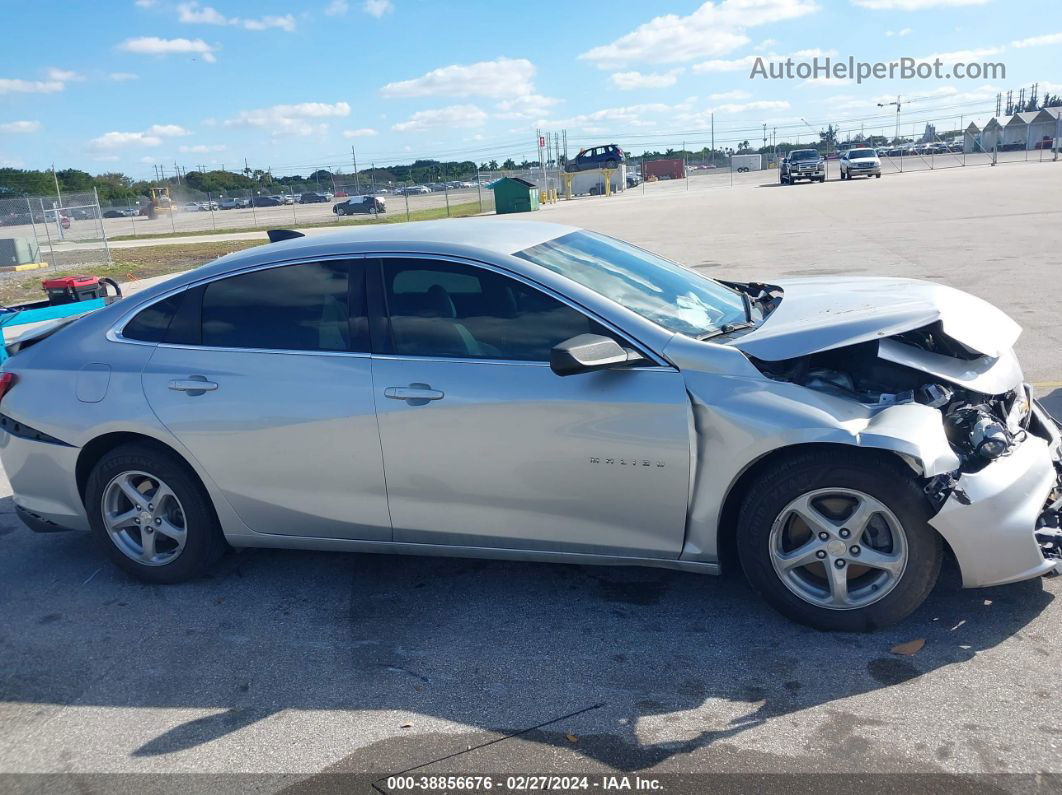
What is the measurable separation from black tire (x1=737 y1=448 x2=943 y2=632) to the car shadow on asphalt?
4.3 inches

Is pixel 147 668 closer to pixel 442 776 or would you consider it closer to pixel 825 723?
pixel 442 776

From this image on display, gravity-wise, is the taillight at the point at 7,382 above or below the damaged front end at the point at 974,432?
above

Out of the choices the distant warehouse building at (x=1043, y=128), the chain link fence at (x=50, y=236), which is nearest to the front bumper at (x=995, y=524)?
the chain link fence at (x=50, y=236)

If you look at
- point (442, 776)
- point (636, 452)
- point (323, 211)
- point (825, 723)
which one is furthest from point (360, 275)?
point (323, 211)

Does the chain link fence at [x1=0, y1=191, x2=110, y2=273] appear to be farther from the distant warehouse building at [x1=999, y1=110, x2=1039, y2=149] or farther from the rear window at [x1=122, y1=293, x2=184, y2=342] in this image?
the distant warehouse building at [x1=999, y1=110, x2=1039, y2=149]

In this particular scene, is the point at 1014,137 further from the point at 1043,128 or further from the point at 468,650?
the point at 468,650

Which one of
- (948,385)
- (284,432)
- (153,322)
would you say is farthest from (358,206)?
(948,385)

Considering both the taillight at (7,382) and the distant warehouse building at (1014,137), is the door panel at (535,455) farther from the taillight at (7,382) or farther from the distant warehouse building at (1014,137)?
the distant warehouse building at (1014,137)

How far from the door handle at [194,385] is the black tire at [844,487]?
97.6 inches

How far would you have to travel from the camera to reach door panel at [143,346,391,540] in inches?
160

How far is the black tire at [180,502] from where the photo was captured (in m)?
4.43

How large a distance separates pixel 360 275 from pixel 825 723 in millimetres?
2673

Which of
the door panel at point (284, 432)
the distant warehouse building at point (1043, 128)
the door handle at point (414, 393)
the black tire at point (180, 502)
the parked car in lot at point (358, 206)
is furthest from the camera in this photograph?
the distant warehouse building at point (1043, 128)

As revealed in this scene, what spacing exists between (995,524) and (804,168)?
46.5 meters
